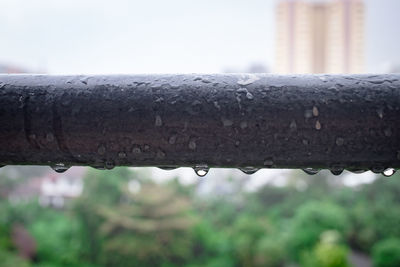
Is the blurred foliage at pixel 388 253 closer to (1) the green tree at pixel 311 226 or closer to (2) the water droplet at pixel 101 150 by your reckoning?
(1) the green tree at pixel 311 226

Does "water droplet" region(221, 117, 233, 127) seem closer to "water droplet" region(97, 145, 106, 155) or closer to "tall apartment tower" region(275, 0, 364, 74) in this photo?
"water droplet" region(97, 145, 106, 155)

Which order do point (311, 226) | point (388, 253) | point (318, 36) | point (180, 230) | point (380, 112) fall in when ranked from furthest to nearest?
1. point (318, 36)
2. point (180, 230)
3. point (311, 226)
4. point (388, 253)
5. point (380, 112)

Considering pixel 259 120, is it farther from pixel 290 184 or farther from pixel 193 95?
pixel 290 184

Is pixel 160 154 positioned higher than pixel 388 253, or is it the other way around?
pixel 160 154

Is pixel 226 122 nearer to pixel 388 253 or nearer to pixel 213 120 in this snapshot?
pixel 213 120

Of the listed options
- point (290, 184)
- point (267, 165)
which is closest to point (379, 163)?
point (267, 165)

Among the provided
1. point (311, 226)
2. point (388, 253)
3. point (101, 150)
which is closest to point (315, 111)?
point (101, 150)
